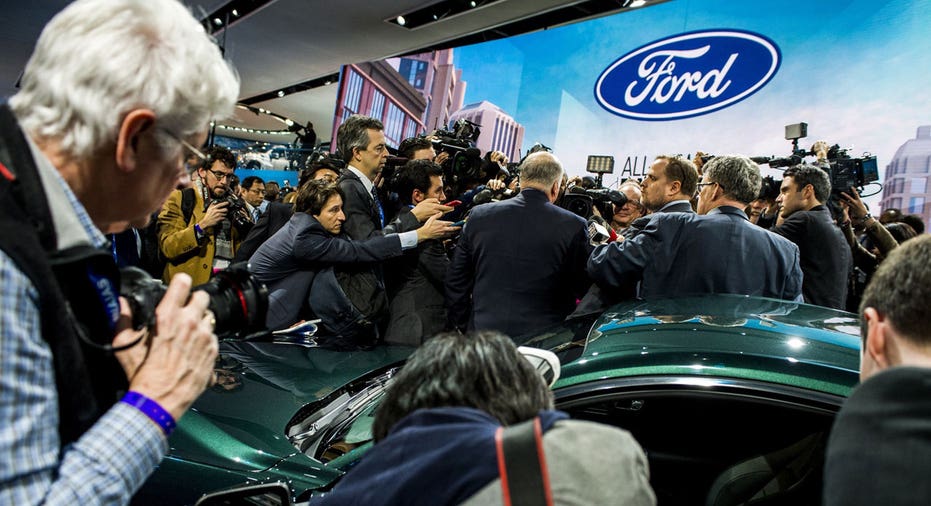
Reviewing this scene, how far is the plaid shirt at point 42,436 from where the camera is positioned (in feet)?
2.29

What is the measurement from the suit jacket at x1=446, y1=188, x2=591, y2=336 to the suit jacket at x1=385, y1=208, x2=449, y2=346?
350 millimetres

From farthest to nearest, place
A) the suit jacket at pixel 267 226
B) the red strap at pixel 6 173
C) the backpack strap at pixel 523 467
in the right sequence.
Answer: the suit jacket at pixel 267 226
the red strap at pixel 6 173
the backpack strap at pixel 523 467

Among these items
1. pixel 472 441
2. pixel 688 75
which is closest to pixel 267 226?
pixel 472 441

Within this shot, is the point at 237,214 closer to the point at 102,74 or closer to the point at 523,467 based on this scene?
the point at 102,74

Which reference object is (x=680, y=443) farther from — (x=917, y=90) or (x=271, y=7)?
(x=271, y=7)

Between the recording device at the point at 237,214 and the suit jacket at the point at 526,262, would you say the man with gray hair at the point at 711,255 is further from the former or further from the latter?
the recording device at the point at 237,214

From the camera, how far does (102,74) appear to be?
2.68ft

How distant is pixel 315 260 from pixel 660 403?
6.13ft

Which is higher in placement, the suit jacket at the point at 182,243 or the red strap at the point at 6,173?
the red strap at the point at 6,173

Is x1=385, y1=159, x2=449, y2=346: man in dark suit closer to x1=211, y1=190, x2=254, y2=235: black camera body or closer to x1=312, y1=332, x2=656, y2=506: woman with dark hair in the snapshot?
x1=211, y1=190, x2=254, y2=235: black camera body

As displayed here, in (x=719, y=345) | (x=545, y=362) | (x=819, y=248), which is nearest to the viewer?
(x=545, y=362)

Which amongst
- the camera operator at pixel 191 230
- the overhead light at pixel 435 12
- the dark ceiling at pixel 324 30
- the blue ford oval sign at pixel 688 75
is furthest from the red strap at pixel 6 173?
the overhead light at pixel 435 12

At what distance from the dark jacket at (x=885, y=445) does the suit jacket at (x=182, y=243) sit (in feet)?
12.5

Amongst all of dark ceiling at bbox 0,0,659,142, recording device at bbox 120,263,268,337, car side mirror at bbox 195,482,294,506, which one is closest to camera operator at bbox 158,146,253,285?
car side mirror at bbox 195,482,294,506
